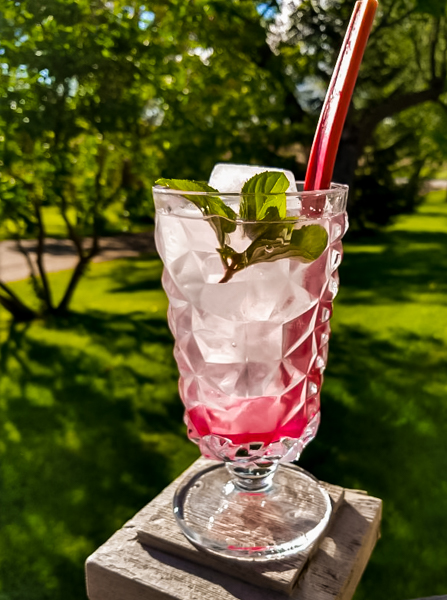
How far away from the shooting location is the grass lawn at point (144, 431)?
2021 mm

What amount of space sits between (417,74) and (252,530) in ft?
20.4

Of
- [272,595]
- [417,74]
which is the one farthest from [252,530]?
[417,74]

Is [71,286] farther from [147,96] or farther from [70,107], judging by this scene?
[147,96]

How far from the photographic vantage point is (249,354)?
89cm

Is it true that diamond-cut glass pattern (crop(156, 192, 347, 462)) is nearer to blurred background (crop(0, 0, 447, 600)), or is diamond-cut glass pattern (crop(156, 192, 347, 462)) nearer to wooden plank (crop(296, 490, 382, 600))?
wooden plank (crop(296, 490, 382, 600))

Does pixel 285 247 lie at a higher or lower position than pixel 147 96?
lower

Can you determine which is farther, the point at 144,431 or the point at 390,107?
the point at 390,107

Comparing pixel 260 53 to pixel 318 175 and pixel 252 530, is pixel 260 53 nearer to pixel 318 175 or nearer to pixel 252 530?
pixel 318 175

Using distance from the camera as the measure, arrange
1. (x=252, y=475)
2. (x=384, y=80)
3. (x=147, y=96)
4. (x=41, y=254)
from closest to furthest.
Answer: (x=252, y=475)
(x=147, y=96)
(x=41, y=254)
(x=384, y=80)

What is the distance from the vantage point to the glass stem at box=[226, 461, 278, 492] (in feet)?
3.17

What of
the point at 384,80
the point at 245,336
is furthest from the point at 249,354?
the point at 384,80

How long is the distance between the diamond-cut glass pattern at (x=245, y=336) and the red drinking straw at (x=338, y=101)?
79 millimetres

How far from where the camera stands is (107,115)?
3354 millimetres

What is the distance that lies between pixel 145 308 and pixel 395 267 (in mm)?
2851
